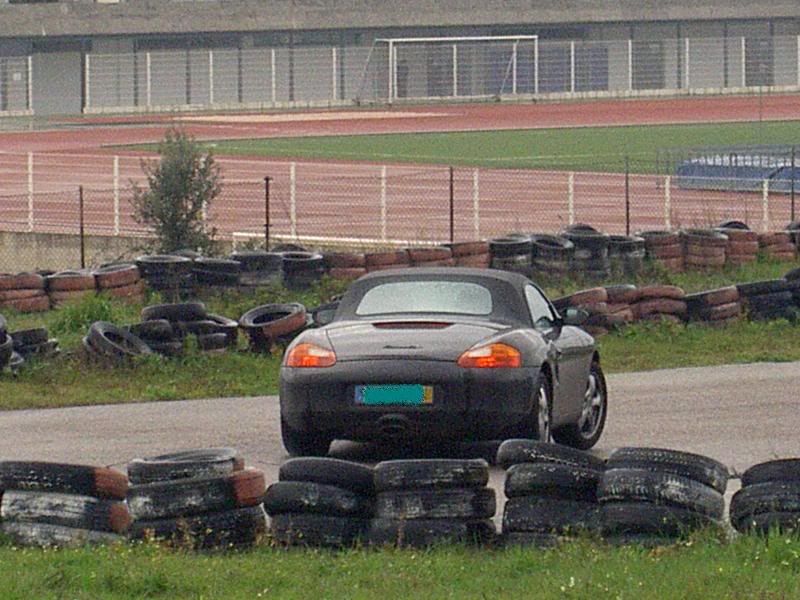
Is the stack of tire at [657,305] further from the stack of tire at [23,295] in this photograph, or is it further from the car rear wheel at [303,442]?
the car rear wheel at [303,442]

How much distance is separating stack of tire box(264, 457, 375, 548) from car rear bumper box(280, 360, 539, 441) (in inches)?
95.6

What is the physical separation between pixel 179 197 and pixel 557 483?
633 inches

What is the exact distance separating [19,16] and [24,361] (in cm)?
5997

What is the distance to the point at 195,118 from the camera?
229 feet

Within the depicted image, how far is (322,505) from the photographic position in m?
8.91

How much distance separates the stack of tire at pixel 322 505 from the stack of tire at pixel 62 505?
72 cm

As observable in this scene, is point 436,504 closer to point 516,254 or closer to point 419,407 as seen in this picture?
point 419,407

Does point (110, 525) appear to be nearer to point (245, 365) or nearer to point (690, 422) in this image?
point (690, 422)

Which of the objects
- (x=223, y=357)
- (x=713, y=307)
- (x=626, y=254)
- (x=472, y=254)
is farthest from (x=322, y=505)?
(x=626, y=254)

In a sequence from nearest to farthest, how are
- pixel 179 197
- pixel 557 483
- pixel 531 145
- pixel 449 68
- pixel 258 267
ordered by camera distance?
1. pixel 557 483
2. pixel 258 267
3. pixel 179 197
4. pixel 531 145
5. pixel 449 68

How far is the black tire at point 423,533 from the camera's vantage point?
8766 millimetres

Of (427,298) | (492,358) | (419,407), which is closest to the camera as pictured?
(419,407)

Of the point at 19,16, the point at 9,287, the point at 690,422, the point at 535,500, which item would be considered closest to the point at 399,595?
the point at 535,500

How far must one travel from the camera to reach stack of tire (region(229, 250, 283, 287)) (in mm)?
20312
